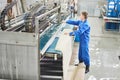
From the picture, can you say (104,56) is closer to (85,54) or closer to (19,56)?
(85,54)

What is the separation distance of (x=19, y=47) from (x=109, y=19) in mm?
6279

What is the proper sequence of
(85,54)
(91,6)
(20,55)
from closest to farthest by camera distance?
1. (20,55)
2. (85,54)
3. (91,6)

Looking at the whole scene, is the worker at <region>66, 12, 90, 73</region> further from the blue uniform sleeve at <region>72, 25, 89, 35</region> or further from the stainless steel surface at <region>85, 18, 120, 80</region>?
the stainless steel surface at <region>85, 18, 120, 80</region>

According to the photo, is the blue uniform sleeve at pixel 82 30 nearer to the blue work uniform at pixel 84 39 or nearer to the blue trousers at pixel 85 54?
the blue work uniform at pixel 84 39

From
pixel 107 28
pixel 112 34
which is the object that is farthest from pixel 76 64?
pixel 107 28

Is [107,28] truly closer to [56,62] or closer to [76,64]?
[76,64]

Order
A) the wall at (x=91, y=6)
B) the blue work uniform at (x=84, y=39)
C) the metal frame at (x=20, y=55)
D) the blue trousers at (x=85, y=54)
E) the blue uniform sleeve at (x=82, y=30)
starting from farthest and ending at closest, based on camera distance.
→ the wall at (x=91, y=6), the blue trousers at (x=85, y=54), the blue work uniform at (x=84, y=39), the blue uniform sleeve at (x=82, y=30), the metal frame at (x=20, y=55)

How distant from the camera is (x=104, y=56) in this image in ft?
17.0

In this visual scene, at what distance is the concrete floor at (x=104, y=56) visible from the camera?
13.4ft

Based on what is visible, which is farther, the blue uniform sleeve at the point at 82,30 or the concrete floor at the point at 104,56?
the concrete floor at the point at 104,56

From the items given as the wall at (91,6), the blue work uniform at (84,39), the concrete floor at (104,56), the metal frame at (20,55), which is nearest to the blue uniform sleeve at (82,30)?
the blue work uniform at (84,39)

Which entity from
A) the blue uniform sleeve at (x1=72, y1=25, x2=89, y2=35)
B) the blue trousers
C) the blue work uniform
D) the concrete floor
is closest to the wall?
the concrete floor

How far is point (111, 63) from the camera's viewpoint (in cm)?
470

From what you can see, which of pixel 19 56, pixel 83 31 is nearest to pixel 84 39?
pixel 83 31
